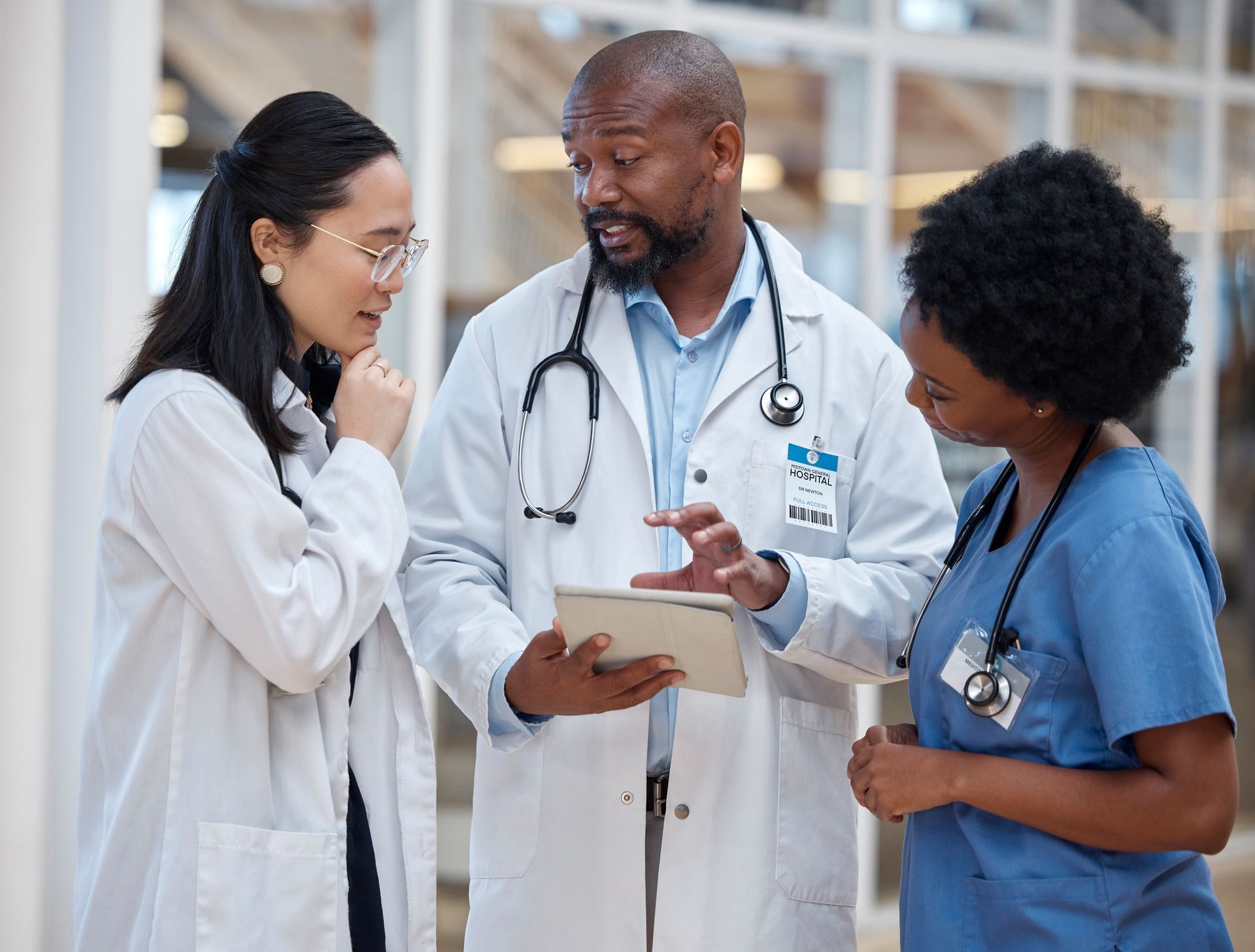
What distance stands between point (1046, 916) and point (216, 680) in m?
1.06

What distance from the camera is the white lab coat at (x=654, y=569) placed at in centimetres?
200

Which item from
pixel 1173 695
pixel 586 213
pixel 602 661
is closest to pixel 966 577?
pixel 1173 695

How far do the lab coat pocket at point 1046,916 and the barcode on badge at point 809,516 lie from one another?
25.6 inches

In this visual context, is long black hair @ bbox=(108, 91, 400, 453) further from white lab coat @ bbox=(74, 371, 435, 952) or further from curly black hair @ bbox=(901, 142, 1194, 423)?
curly black hair @ bbox=(901, 142, 1194, 423)

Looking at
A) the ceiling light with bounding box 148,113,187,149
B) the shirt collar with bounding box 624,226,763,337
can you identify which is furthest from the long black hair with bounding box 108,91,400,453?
the ceiling light with bounding box 148,113,187,149

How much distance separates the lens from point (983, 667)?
1596mm

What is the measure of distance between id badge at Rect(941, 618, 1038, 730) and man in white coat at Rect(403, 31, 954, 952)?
1.01 ft

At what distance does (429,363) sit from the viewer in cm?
386

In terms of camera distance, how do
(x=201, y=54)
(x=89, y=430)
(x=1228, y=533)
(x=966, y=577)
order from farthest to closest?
(x=1228, y=533) → (x=201, y=54) → (x=89, y=430) → (x=966, y=577)

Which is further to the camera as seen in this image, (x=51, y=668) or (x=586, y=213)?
(x=51, y=668)

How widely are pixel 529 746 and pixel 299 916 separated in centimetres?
52

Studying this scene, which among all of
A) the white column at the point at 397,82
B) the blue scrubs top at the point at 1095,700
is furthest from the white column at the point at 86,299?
the blue scrubs top at the point at 1095,700

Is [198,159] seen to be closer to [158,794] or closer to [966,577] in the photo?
[158,794]

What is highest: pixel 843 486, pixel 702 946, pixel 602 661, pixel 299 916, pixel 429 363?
pixel 429 363
